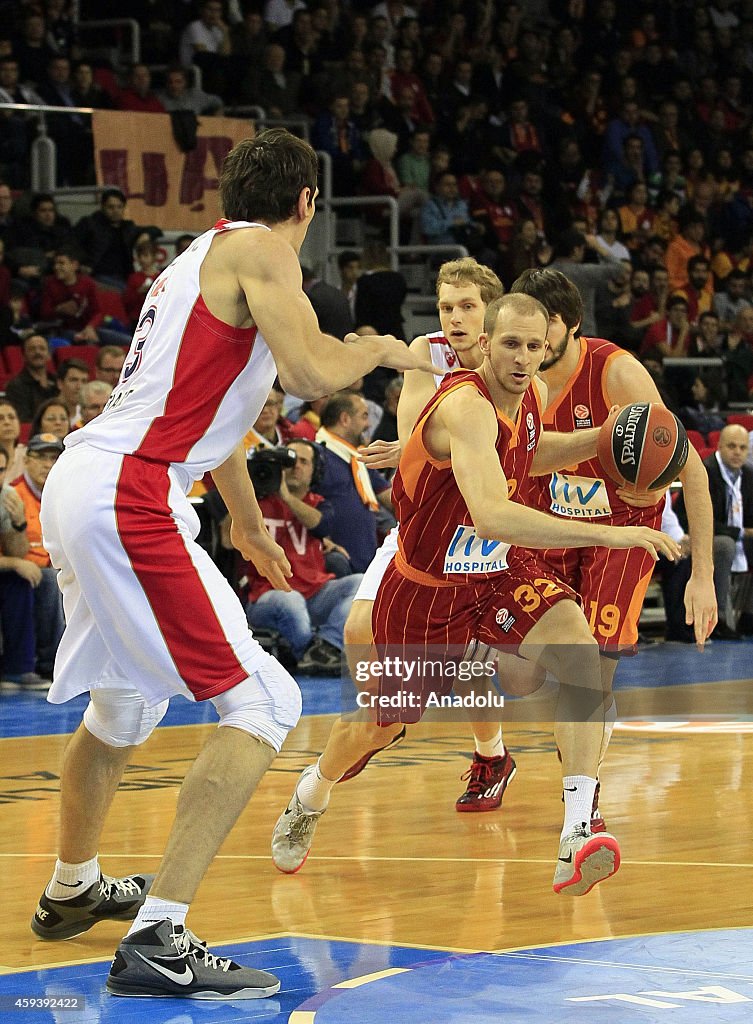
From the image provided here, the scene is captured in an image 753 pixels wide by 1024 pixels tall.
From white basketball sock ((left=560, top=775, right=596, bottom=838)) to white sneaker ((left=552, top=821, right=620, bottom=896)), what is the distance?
0.44 feet

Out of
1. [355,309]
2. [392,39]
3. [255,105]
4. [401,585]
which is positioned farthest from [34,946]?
[392,39]

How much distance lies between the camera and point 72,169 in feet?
45.6

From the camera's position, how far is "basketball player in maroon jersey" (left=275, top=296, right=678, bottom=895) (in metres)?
4.75

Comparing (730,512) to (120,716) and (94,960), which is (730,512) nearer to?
(120,716)

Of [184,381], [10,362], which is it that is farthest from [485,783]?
[10,362]

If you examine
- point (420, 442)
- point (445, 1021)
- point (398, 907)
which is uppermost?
point (420, 442)

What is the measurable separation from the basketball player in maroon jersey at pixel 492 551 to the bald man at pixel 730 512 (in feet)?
22.8

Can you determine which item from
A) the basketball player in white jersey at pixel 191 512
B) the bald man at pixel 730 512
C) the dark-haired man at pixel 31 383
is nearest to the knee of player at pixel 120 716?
the basketball player in white jersey at pixel 191 512

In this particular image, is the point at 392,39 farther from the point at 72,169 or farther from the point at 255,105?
the point at 72,169

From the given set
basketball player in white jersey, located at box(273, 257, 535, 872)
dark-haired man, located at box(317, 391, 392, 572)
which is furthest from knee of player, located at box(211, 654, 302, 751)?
dark-haired man, located at box(317, 391, 392, 572)

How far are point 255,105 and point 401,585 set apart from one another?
10.9 metres

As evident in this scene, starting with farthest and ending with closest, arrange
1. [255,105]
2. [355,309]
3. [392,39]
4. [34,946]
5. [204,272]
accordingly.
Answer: [392,39] → [255,105] → [355,309] → [34,946] → [204,272]

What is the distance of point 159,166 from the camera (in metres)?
13.9

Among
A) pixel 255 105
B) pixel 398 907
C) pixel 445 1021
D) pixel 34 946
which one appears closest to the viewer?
pixel 445 1021
